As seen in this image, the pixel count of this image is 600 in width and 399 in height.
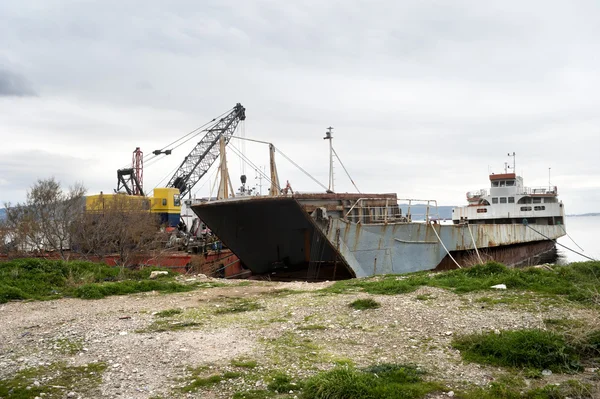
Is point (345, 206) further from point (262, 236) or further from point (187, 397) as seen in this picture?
point (187, 397)

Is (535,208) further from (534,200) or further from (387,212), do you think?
(387,212)

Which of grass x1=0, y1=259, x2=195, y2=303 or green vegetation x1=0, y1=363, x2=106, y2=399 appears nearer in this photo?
green vegetation x1=0, y1=363, x2=106, y2=399

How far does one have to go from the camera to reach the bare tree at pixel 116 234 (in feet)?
67.6

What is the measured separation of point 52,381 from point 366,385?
3.78 m

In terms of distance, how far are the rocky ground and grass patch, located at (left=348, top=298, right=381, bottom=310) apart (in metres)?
0.18

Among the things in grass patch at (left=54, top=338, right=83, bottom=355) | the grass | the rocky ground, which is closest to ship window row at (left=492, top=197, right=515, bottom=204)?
the rocky ground

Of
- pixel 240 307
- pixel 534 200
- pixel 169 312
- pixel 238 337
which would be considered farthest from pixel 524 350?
pixel 534 200

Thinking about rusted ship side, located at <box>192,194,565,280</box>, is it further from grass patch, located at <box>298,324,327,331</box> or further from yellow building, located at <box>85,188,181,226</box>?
grass patch, located at <box>298,324,327,331</box>

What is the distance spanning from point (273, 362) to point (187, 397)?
1.36 metres

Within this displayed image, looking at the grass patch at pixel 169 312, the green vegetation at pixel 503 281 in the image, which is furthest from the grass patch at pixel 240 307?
the green vegetation at pixel 503 281

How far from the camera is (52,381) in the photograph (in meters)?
5.55

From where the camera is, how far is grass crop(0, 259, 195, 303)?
1148 centimetres

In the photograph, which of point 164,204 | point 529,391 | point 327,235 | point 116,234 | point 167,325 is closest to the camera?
point 529,391

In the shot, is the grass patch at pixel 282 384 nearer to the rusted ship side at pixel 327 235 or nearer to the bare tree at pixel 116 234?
the rusted ship side at pixel 327 235
